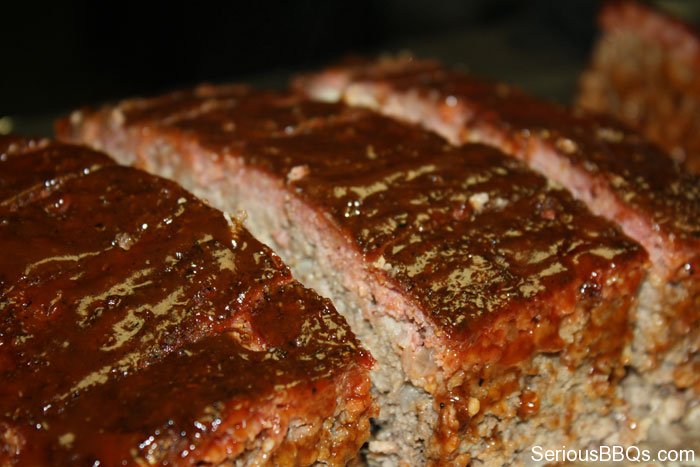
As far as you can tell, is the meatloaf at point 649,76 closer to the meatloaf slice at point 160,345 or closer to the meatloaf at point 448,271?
the meatloaf at point 448,271

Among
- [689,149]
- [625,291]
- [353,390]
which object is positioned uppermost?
[353,390]

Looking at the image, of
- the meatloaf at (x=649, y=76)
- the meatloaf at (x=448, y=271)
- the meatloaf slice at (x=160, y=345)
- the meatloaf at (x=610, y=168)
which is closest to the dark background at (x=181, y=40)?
the meatloaf at (x=649, y=76)

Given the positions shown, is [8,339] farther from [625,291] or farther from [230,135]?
[625,291]

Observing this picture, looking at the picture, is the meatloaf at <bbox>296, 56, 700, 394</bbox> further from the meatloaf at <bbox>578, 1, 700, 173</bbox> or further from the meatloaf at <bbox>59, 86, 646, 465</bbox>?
the meatloaf at <bbox>578, 1, 700, 173</bbox>

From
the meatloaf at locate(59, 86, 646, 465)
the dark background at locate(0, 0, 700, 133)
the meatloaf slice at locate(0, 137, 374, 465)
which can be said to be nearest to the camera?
the meatloaf slice at locate(0, 137, 374, 465)

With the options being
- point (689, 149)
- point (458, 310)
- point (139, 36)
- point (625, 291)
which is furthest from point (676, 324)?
point (139, 36)

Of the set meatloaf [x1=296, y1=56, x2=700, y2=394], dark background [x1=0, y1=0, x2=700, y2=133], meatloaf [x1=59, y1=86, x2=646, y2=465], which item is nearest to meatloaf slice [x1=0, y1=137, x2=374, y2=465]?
meatloaf [x1=59, y1=86, x2=646, y2=465]

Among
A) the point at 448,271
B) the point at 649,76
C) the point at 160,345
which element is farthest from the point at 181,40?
the point at 160,345
